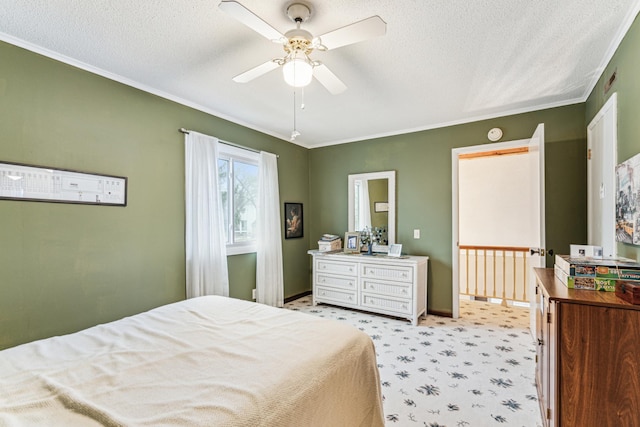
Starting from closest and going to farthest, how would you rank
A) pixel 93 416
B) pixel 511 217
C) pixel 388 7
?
pixel 93 416 → pixel 388 7 → pixel 511 217

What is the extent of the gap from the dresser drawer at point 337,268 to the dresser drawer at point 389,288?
0.20 m

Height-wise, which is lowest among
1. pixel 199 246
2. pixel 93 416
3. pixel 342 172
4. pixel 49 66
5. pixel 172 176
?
pixel 93 416

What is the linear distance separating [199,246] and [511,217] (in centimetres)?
438

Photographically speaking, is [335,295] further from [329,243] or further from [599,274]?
[599,274]

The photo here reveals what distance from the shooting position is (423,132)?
3.92m

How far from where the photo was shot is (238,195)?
3746 mm

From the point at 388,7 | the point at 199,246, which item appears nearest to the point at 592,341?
the point at 388,7

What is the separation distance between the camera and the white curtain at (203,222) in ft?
9.86

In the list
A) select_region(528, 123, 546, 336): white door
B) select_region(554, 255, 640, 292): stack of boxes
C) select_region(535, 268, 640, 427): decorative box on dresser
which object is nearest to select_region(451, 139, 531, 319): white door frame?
select_region(528, 123, 546, 336): white door

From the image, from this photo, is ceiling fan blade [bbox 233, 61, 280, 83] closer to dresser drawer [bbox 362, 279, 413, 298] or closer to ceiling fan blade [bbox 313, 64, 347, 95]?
ceiling fan blade [bbox 313, 64, 347, 95]

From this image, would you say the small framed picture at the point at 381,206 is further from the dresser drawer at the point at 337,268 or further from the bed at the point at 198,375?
the bed at the point at 198,375

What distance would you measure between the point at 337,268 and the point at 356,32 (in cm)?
306

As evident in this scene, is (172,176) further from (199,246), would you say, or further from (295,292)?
(295,292)

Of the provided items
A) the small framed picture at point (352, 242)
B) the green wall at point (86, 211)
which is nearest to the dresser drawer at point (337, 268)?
the small framed picture at point (352, 242)
